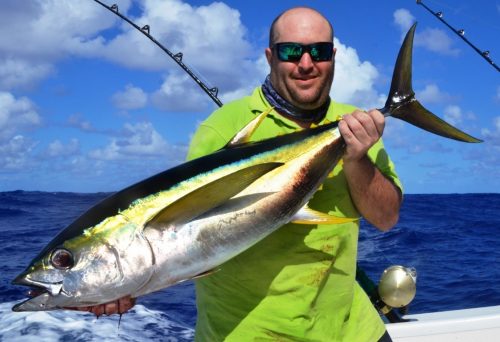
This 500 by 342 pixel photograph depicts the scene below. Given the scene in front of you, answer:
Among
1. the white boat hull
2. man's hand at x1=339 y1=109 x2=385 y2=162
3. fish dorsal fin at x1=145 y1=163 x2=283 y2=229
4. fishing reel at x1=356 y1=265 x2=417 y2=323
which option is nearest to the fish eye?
fish dorsal fin at x1=145 y1=163 x2=283 y2=229

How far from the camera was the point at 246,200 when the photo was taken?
6.21 ft

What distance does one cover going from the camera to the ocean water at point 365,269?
18.3 feet

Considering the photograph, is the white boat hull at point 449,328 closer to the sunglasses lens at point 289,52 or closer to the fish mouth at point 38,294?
the sunglasses lens at point 289,52

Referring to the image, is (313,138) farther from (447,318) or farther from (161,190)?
(447,318)

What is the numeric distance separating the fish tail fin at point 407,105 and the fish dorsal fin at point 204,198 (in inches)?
30.4

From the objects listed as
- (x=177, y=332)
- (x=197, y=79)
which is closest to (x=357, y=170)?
(x=197, y=79)

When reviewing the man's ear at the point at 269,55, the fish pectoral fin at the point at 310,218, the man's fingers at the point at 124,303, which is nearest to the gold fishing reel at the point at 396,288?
the fish pectoral fin at the point at 310,218

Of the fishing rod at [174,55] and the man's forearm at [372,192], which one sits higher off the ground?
the fishing rod at [174,55]

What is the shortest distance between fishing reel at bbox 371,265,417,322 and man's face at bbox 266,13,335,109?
165cm

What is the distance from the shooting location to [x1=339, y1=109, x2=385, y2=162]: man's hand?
1990 mm

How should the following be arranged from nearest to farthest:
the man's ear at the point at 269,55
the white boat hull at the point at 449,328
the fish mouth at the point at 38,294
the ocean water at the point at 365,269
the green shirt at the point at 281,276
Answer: the fish mouth at the point at 38,294, the green shirt at the point at 281,276, the man's ear at the point at 269,55, the white boat hull at the point at 449,328, the ocean water at the point at 365,269

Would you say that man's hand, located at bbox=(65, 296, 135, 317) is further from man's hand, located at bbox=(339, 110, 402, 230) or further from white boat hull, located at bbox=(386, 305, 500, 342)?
white boat hull, located at bbox=(386, 305, 500, 342)

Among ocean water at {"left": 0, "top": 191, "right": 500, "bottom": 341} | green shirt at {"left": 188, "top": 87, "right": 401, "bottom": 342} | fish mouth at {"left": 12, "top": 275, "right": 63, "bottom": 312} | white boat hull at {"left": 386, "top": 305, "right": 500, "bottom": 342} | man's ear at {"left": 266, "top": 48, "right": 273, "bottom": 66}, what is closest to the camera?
fish mouth at {"left": 12, "top": 275, "right": 63, "bottom": 312}

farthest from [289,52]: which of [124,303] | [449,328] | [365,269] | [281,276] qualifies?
[365,269]
